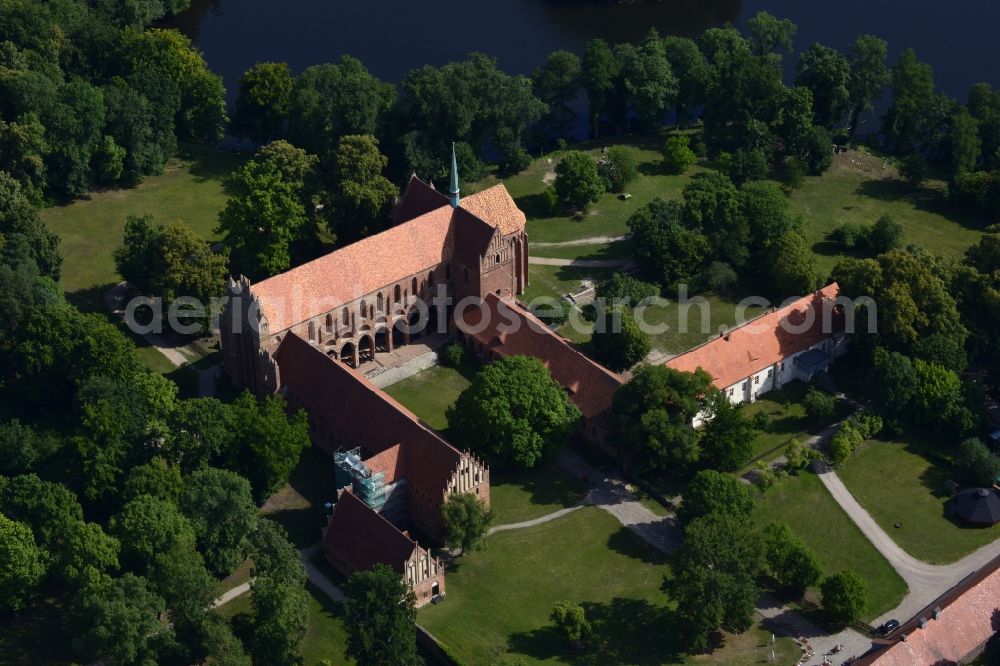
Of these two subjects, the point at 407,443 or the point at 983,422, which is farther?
the point at 983,422

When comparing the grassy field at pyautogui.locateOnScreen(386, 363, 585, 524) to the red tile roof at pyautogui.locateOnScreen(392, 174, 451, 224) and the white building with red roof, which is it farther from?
the red tile roof at pyautogui.locateOnScreen(392, 174, 451, 224)

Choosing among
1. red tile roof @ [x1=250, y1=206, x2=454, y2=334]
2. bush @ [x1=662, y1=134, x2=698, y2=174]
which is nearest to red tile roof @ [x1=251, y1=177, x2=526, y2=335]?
red tile roof @ [x1=250, y1=206, x2=454, y2=334]

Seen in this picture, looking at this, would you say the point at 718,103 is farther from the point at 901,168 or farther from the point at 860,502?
the point at 860,502

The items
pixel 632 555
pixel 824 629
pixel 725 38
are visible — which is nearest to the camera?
pixel 824 629

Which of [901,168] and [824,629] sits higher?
[901,168]

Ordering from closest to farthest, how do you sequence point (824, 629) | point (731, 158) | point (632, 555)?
point (824, 629) < point (632, 555) < point (731, 158)

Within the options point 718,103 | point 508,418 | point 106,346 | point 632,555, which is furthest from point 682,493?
point 718,103
